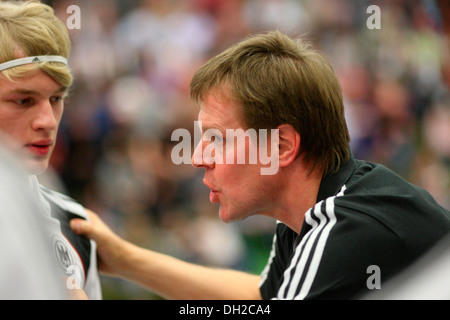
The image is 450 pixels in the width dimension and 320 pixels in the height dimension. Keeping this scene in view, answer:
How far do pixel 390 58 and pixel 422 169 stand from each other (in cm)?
144

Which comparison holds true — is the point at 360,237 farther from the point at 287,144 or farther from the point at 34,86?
the point at 34,86

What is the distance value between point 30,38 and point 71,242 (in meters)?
0.84

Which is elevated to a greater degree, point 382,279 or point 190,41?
point 190,41

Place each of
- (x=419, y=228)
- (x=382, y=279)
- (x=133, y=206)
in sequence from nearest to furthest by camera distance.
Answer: (x=382, y=279), (x=419, y=228), (x=133, y=206)

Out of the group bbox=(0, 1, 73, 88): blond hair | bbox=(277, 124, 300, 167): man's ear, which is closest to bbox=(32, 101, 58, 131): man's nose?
bbox=(0, 1, 73, 88): blond hair

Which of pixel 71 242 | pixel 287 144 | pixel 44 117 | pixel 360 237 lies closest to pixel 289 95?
pixel 287 144

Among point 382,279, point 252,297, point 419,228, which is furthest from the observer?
point 252,297

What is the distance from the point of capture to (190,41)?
6777 mm

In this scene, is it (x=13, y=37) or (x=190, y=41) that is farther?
(x=190, y=41)

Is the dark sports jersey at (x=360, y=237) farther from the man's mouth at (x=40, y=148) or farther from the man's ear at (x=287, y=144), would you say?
the man's mouth at (x=40, y=148)

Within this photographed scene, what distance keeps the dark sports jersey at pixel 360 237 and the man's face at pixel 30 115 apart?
1100 mm

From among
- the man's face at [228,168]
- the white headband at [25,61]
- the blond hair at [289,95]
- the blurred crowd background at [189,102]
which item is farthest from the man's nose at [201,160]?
the blurred crowd background at [189,102]

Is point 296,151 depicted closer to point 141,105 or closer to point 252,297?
point 252,297

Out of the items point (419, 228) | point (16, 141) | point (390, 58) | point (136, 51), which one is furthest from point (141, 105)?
point (419, 228)
